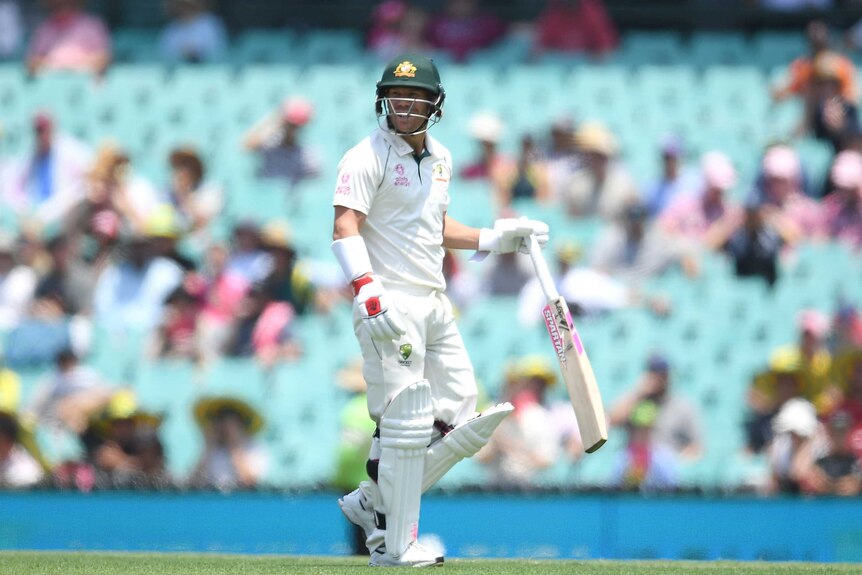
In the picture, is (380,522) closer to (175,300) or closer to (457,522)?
(457,522)

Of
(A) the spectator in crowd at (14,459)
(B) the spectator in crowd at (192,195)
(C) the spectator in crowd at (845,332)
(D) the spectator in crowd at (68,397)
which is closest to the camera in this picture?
(A) the spectator in crowd at (14,459)

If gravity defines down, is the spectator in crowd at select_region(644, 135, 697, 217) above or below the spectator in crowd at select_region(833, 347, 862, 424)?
above

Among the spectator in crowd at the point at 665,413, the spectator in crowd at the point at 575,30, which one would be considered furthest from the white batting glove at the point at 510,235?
the spectator in crowd at the point at 575,30

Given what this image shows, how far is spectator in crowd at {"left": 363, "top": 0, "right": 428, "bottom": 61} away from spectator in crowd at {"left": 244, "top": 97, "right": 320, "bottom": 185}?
1.02 meters

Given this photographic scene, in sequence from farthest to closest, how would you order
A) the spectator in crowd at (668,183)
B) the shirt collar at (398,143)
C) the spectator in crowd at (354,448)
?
1. the spectator in crowd at (668,183)
2. the spectator in crowd at (354,448)
3. the shirt collar at (398,143)

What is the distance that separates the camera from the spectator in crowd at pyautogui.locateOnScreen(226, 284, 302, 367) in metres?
9.53

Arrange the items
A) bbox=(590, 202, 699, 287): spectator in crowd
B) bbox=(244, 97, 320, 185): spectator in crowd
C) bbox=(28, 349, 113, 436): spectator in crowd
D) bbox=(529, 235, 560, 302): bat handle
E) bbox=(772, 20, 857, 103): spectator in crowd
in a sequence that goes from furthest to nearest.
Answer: bbox=(244, 97, 320, 185): spectator in crowd < bbox=(772, 20, 857, 103): spectator in crowd < bbox=(590, 202, 699, 287): spectator in crowd < bbox=(28, 349, 113, 436): spectator in crowd < bbox=(529, 235, 560, 302): bat handle

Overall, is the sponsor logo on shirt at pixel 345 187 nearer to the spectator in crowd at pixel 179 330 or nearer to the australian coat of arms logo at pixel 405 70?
the australian coat of arms logo at pixel 405 70

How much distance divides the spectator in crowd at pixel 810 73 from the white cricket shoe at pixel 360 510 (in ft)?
20.8

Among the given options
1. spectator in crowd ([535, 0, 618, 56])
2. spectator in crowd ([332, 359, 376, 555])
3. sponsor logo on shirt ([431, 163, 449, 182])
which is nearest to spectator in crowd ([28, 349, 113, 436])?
spectator in crowd ([332, 359, 376, 555])

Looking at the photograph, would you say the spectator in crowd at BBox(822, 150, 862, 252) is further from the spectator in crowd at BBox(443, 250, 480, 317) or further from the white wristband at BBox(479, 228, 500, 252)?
the white wristband at BBox(479, 228, 500, 252)

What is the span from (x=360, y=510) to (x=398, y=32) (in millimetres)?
6660

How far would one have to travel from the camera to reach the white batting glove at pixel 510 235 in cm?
559

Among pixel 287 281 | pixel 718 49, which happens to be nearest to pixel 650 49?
pixel 718 49
